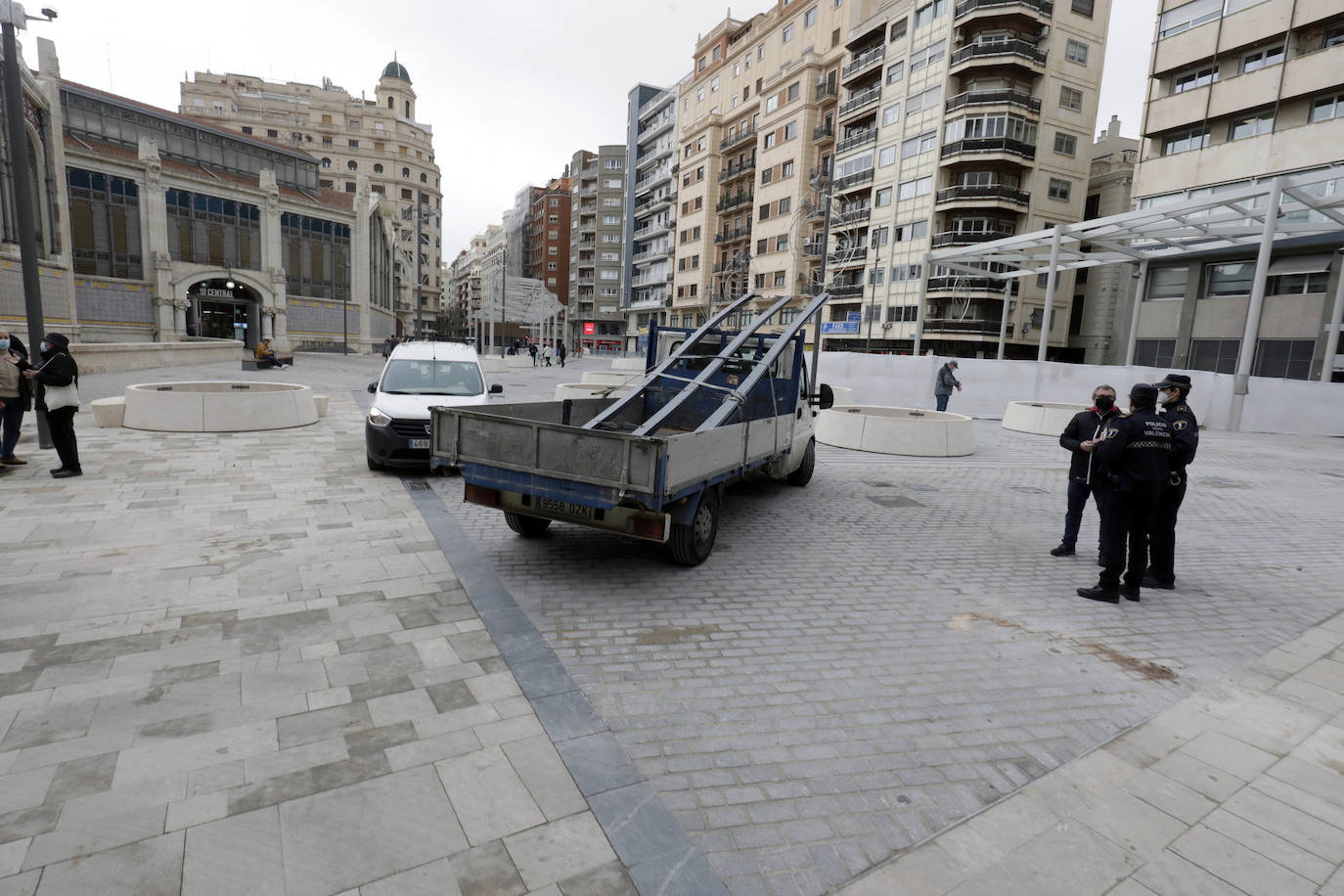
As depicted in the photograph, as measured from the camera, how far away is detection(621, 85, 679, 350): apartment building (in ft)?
247

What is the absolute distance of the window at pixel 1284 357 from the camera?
94.8 feet

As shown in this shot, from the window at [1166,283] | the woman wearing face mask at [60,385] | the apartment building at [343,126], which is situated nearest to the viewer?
the woman wearing face mask at [60,385]

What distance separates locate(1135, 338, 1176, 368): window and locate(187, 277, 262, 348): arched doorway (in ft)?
171

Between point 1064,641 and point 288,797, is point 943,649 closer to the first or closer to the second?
point 1064,641

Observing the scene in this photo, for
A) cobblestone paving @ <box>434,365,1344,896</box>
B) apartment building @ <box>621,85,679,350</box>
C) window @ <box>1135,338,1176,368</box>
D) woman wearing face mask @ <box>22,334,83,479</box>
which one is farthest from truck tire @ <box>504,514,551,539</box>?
apartment building @ <box>621,85,679,350</box>

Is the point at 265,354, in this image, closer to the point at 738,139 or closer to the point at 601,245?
the point at 738,139

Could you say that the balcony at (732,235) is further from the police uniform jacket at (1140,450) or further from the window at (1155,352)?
the police uniform jacket at (1140,450)

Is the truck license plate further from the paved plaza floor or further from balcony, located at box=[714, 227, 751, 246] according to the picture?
balcony, located at box=[714, 227, 751, 246]

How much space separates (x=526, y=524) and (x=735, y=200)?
58330 mm

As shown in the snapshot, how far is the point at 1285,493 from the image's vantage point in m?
11.1

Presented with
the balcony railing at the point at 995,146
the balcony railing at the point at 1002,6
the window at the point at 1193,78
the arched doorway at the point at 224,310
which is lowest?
the arched doorway at the point at 224,310

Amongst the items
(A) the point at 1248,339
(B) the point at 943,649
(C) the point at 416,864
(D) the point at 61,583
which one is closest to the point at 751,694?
(B) the point at 943,649

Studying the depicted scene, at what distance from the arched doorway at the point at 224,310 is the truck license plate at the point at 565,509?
46.9 metres

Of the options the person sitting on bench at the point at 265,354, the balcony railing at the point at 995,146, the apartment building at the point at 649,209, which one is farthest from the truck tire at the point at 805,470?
the apartment building at the point at 649,209
